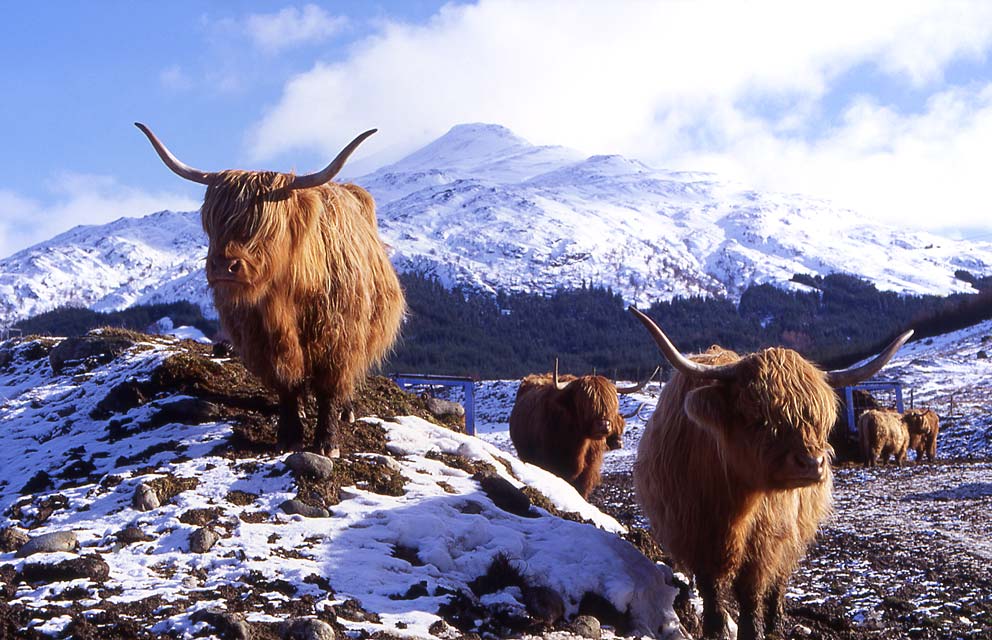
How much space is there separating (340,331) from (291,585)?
7.68 ft

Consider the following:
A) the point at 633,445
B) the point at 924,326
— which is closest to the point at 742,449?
the point at 633,445

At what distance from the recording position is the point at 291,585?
4.41 meters

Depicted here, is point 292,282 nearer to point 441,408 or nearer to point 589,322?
point 441,408

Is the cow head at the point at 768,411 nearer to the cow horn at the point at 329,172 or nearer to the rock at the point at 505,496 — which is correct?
the rock at the point at 505,496

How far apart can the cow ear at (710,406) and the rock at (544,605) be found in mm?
1284

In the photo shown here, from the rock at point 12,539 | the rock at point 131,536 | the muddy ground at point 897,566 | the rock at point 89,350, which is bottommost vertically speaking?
the muddy ground at point 897,566

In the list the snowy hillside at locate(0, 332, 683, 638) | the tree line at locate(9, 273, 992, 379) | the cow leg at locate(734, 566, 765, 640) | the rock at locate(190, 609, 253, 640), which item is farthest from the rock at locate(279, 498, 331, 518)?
the tree line at locate(9, 273, 992, 379)

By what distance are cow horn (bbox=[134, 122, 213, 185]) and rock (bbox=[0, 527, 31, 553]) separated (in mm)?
2572

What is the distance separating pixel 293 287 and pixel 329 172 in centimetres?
85

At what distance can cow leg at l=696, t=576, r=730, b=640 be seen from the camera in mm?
→ 5227

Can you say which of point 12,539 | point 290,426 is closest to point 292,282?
point 290,426

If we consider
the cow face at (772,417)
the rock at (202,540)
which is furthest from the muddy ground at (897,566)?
the rock at (202,540)

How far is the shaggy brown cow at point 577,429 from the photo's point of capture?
10.1m

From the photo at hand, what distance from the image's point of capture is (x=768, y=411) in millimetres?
4746
